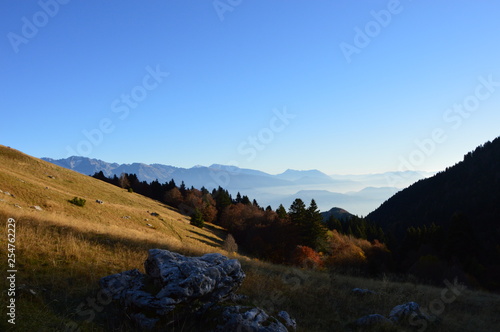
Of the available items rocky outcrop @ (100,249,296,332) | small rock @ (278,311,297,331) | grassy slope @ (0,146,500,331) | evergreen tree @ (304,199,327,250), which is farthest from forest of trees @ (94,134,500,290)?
rocky outcrop @ (100,249,296,332)

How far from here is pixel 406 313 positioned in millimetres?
10328

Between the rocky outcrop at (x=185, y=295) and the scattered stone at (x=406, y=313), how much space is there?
16.0 ft

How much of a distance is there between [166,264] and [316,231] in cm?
5795

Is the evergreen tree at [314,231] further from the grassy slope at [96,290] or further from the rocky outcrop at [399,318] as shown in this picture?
the rocky outcrop at [399,318]

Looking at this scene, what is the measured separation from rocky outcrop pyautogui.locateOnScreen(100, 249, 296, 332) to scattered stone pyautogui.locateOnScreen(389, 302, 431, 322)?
4.88 m

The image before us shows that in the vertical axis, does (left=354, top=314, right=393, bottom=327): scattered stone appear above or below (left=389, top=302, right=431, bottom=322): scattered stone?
above

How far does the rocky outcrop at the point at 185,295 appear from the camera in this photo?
629 centimetres

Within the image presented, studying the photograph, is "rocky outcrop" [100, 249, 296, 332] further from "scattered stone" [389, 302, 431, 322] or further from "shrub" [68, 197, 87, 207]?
"shrub" [68, 197, 87, 207]

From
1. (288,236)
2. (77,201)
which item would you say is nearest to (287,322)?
(77,201)

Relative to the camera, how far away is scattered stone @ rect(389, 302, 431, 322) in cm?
Answer: 1018

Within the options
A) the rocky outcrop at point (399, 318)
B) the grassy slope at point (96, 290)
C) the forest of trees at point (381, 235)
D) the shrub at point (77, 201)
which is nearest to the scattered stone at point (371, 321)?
the rocky outcrop at point (399, 318)

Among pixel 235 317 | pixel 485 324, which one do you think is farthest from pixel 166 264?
pixel 485 324

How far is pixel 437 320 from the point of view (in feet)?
35.4

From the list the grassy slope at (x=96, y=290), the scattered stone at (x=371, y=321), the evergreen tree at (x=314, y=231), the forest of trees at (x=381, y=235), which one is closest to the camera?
the grassy slope at (x=96, y=290)
